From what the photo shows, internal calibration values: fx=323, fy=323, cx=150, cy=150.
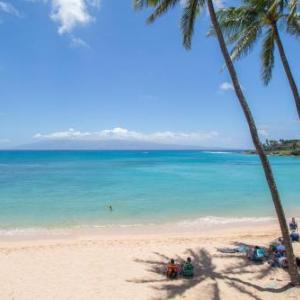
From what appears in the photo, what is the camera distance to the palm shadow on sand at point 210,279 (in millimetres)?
8883

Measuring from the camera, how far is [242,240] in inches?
577

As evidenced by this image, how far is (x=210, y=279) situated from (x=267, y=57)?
28.7 ft

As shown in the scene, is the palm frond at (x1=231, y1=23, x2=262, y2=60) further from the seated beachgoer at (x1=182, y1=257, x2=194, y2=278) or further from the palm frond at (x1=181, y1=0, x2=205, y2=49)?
the seated beachgoer at (x1=182, y1=257, x2=194, y2=278)

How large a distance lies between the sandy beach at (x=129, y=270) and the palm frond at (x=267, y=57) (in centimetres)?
700

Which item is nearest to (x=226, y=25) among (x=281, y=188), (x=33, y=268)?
(x=33, y=268)

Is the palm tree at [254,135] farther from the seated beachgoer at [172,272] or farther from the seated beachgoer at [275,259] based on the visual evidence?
the seated beachgoer at [172,272]

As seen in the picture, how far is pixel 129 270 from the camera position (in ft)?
34.7

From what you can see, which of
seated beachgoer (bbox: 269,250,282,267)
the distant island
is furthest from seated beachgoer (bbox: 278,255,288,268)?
the distant island

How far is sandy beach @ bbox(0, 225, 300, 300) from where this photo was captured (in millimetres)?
8820

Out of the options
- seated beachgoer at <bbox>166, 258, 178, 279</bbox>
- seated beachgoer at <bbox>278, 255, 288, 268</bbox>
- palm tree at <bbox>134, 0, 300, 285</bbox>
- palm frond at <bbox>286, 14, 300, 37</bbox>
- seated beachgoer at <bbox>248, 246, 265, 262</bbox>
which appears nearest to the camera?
palm tree at <bbox>134, 0, 300, 285</bbox>

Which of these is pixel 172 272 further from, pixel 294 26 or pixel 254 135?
pixel 294 26

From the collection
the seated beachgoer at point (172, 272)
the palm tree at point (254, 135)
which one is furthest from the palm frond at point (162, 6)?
the seated beachgoer at point (172, 272)

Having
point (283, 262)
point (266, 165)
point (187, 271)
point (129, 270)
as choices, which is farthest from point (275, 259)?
point (129, 270)

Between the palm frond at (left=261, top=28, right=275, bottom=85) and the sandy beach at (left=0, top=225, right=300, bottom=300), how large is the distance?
23.0ft
